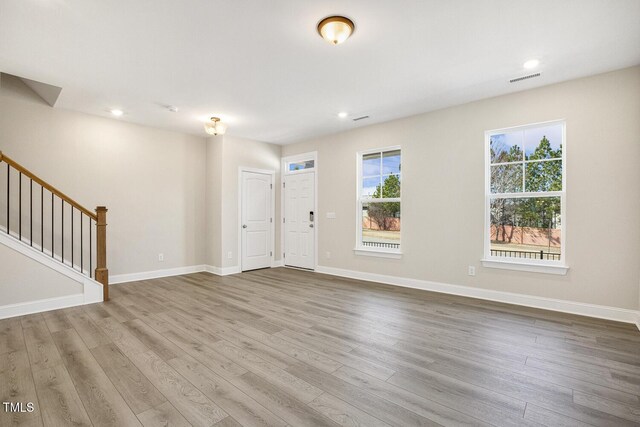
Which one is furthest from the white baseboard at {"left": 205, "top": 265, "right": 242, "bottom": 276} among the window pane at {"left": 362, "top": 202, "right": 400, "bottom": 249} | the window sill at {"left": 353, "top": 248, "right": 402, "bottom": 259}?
the window pane at {"left": 362, "top": 202, "right": 400, "bottom": 249}

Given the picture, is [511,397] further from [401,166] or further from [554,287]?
[401,166]

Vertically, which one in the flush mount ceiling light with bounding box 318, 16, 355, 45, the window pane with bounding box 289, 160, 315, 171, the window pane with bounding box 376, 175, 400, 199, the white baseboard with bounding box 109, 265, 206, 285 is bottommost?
the white baseboard with bounding box 109, 265, 206, 285

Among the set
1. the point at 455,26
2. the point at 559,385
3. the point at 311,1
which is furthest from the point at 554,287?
the point at 311,1

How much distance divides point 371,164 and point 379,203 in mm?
721

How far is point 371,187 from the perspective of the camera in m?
5.38

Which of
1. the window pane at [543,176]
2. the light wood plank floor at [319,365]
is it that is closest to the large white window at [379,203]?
the light wood plank floor at [319,365]

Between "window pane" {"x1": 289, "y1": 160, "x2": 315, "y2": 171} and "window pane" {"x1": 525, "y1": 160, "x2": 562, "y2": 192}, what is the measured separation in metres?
3.77

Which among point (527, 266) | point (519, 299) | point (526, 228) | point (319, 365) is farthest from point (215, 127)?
→ point (519, 299)

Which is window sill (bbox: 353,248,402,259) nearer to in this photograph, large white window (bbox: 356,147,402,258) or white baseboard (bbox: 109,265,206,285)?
large white window (bbox: 356,147,402,258)

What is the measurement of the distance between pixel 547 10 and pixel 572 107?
1.71 m

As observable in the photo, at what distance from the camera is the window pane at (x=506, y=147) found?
155 inches

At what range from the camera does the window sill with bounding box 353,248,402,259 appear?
4.90 meters

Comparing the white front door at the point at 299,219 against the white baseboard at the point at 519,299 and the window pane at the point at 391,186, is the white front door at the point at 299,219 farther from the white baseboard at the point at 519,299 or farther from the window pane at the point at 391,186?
the window pane at the point at 391,186

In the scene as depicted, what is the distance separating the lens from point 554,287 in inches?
141
